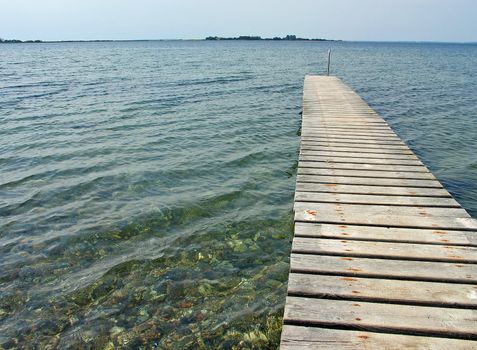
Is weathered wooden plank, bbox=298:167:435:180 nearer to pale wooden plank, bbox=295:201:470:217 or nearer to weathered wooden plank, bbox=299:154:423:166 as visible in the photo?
weathered wooden plank, bbox=299:154:423:166

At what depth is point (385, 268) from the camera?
13.2ft

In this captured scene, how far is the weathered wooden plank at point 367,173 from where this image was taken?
691cm

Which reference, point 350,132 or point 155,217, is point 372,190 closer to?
point 155,217

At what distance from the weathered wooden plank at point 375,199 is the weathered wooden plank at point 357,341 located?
9.51 ft

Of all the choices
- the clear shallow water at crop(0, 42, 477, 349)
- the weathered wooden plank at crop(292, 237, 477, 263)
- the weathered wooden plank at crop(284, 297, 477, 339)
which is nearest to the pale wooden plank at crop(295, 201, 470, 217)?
the weathered wooden plank at crop(292, 237, 477, 263)

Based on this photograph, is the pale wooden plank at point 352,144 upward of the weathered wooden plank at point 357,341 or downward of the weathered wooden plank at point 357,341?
downward

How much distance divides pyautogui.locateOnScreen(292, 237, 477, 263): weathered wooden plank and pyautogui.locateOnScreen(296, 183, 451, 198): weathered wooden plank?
177cm

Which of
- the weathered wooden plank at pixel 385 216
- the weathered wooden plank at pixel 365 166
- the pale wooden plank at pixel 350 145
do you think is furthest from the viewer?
the pale wooden plank at pixel 350 145

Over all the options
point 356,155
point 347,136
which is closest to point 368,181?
point 356,155

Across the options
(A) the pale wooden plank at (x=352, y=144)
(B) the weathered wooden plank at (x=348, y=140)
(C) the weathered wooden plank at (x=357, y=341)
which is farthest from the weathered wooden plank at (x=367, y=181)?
(C) the weathered wooden plank at (x=357, y=341)

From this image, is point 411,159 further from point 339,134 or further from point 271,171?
point 271,171

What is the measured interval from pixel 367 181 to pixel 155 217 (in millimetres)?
3996

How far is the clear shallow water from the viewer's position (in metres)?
4.52

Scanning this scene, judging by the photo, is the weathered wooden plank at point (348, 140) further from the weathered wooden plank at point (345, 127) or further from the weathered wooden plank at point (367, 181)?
the weathered wooden plank at point (367, 181)
